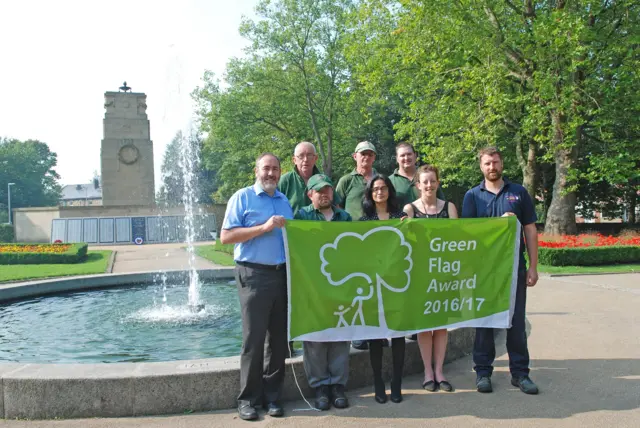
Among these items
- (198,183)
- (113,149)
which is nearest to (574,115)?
(113,149)

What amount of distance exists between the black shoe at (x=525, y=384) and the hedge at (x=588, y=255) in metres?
12.9

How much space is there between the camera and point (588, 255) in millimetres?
17203

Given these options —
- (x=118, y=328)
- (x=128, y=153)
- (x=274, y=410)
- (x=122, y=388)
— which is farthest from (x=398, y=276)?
(x=128, y=153)

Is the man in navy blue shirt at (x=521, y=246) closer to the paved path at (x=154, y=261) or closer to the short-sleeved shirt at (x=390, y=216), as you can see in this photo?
the short-sleeved shirt at (x=390, y=216)

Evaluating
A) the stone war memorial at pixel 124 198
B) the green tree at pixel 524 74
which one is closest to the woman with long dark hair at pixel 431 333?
the green tree at pixel 524 74

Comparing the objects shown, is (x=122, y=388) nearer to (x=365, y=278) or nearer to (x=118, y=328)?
(x=365, y=278)

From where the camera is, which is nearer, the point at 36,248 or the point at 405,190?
the point at 405,190

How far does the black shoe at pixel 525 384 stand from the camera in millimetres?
5090

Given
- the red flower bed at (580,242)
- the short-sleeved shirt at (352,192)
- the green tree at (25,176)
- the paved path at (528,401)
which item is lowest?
the paved path at (528,401)

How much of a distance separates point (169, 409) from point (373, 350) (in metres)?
1.94

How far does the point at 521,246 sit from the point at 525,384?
1414 mm

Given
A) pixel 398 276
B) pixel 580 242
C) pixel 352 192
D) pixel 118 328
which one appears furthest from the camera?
pixel 580 242

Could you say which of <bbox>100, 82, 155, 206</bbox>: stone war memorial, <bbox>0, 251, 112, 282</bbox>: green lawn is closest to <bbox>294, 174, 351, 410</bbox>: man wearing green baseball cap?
<bbox>0, 251, 112, 282</bbox>: green lawn

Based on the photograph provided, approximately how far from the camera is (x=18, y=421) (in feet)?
14.6
